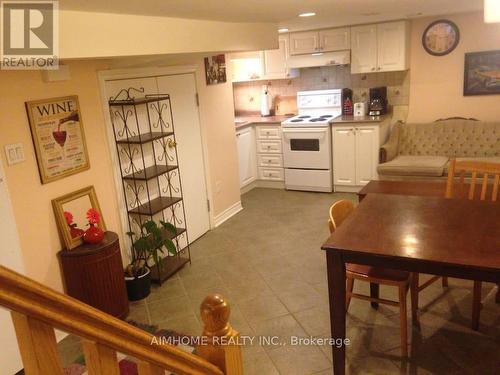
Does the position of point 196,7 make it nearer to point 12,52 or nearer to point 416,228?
point 12,52

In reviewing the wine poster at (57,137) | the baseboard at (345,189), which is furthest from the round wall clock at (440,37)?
the wine poster at (57,137)

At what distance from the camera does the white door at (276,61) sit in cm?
580

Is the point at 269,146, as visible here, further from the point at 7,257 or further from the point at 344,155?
the point at 7,257

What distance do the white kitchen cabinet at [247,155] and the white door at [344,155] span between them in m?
1.15

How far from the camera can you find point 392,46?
5.20 meters

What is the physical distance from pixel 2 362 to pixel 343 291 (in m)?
2.01

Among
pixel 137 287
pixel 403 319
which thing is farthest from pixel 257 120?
pixel 403 319

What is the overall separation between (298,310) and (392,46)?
142 inches

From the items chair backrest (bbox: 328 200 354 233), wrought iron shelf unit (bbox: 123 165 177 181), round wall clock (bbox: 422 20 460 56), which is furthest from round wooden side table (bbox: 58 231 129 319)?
round wall clock (bbox: 422 20 460 56)

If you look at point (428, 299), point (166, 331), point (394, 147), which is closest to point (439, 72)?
point (394, 147)

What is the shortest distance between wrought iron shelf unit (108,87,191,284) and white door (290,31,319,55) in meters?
2.43

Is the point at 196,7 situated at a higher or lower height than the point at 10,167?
higher

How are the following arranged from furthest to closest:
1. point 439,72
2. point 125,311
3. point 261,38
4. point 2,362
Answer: point 439,72 → point 261,38 → point 125,311 → point 2,362

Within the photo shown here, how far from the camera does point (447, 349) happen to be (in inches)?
101
